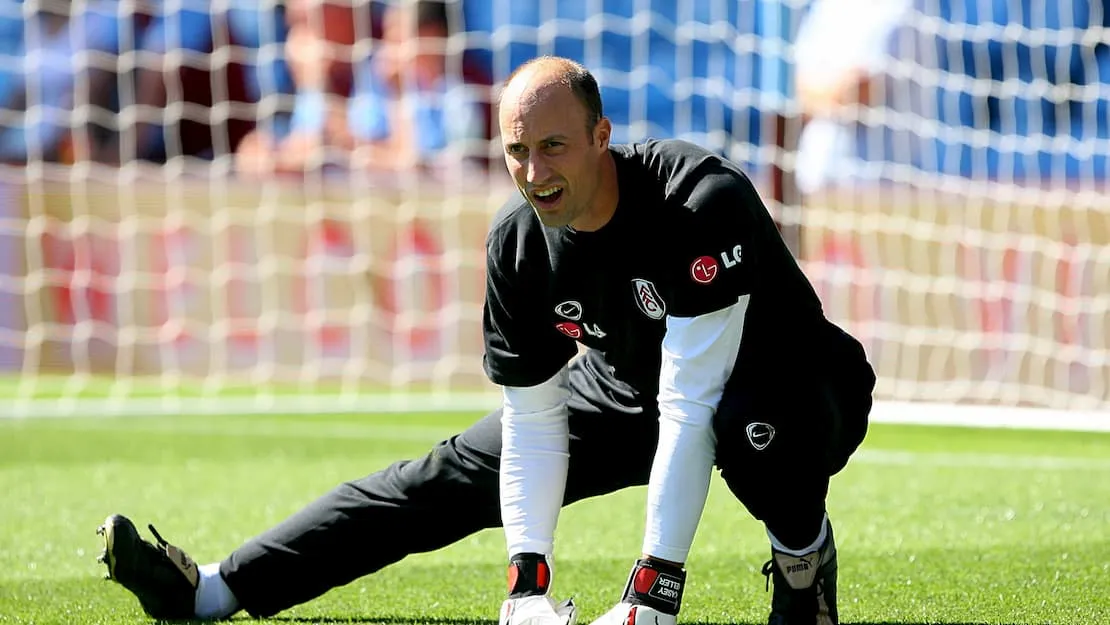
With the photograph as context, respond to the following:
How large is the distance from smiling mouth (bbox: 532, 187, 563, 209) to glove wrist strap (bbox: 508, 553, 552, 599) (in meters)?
0.70

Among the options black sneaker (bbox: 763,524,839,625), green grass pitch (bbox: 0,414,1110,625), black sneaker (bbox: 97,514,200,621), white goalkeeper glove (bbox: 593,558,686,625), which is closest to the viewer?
white goalkeeper glove (bbox: 593,558,686,625)

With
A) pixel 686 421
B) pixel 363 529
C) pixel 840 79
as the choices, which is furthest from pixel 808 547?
pixel 840 79

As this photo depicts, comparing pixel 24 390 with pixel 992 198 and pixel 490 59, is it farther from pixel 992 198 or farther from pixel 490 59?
pixel 992 198

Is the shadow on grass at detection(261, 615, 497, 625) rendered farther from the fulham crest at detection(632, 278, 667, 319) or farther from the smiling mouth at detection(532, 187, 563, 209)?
the smiling mouth at detection(532, 187, 563, 209)

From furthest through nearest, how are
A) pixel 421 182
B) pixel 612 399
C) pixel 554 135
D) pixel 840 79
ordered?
pixel 421 182 → pixel 840 79 → pixel 612 399 → pixel 554 135

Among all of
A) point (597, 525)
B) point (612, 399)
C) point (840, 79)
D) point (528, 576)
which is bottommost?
point (597, 525)

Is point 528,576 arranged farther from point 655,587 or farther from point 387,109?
point 387,109

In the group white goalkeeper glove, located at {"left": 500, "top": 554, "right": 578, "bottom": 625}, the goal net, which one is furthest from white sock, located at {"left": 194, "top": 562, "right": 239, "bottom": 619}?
the goal net

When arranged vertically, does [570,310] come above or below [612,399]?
above

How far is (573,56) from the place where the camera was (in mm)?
11289

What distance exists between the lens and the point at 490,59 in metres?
10.8

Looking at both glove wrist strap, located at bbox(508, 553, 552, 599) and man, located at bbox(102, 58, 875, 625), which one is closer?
→ man, located at bbox(102, 58, 875, 625)

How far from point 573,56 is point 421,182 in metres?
1.86

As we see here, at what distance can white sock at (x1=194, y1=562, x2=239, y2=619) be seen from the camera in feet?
11.8
